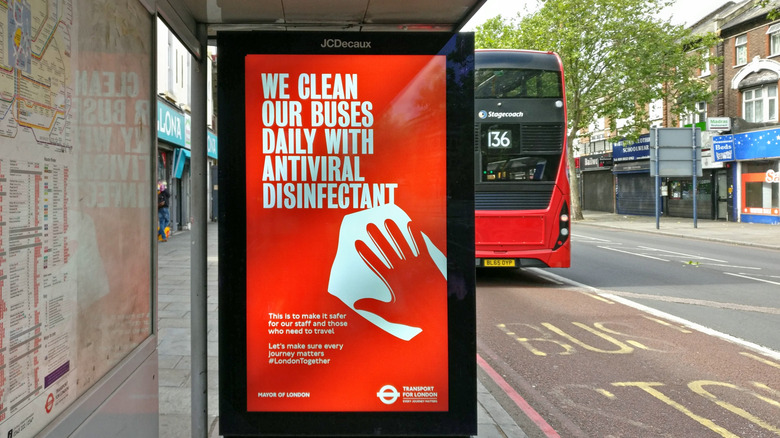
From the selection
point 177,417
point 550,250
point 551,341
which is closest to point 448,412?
point 177,417

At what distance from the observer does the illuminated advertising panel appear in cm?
253

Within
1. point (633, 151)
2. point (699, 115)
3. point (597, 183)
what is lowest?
point (597, 183)

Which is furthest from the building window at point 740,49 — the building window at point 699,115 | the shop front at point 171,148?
the shop front at point 171,148

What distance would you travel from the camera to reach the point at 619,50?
27.1m

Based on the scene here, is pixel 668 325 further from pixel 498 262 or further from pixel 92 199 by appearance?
pixel 92 199

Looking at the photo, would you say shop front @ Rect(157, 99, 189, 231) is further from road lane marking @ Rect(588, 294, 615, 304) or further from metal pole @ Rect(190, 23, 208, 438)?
metal pole @ Rect(190, 23, 208, 438)

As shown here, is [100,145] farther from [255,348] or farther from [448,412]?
[448,412]

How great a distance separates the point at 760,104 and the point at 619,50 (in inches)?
274

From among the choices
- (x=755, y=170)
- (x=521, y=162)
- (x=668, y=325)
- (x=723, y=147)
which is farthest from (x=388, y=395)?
(x=723, y=147)

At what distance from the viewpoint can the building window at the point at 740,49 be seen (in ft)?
87.4

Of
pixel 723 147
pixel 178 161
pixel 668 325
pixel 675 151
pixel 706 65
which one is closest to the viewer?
pixel 668 325

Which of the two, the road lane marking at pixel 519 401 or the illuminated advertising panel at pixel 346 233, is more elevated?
the illuminated advertising panel at pixel 346 233

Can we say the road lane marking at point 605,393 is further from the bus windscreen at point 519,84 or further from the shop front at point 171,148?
the shop front at point 171,148

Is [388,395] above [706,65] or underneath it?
underneath
